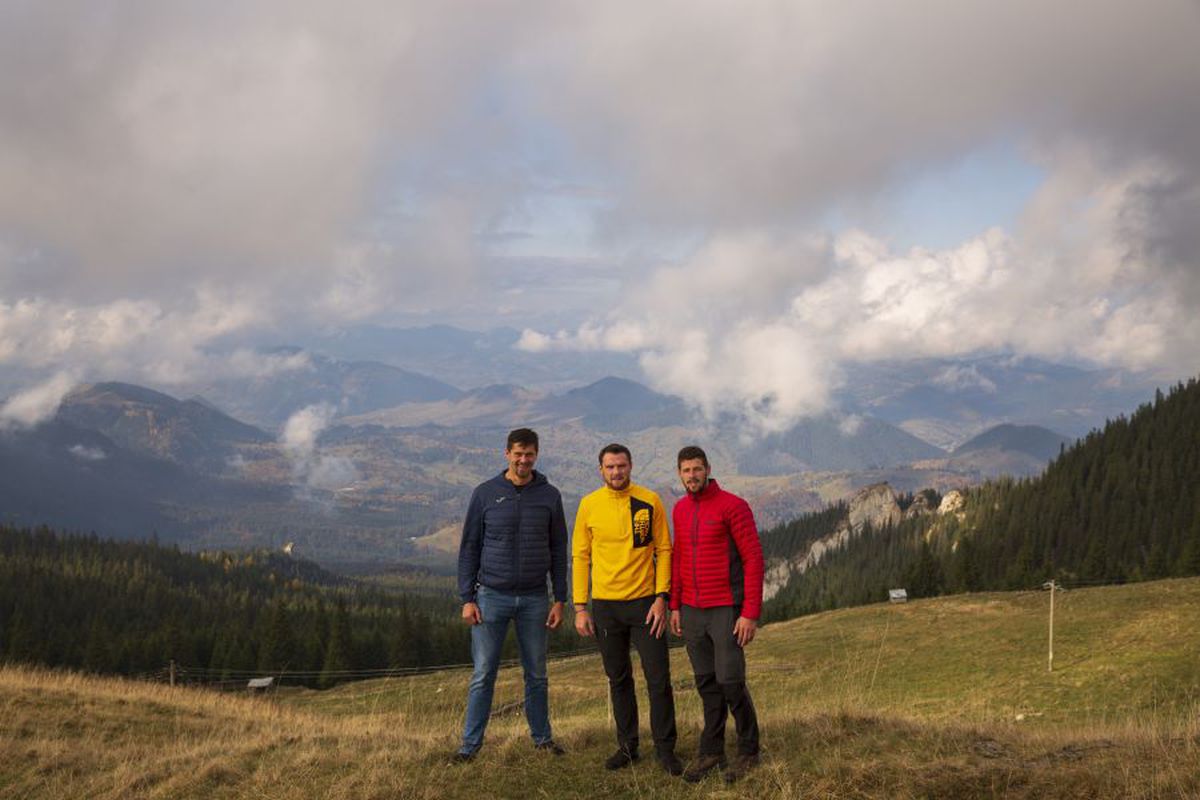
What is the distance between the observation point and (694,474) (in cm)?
945

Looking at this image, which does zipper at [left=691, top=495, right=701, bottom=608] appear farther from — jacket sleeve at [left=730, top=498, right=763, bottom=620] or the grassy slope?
the grassy slope

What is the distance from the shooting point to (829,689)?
33.5 metres

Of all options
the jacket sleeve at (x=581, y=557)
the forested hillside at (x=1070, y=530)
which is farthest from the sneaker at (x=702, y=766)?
the forested hillside at (x=1070, y=530)

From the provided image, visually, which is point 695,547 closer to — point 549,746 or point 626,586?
point 626,586

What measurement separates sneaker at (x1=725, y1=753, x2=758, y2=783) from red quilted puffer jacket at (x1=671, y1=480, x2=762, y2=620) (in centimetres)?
174

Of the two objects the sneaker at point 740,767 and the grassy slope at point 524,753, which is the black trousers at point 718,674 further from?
the grassy slope at point 524,753

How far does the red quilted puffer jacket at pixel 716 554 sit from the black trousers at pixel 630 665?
58 centimetres

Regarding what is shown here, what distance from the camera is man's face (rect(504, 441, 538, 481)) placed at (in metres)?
10.2

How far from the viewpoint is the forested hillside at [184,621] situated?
85.6m

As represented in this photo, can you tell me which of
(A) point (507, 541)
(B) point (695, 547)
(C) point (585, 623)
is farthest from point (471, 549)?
(B) point (695, 547)

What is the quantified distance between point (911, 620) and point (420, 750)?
53.7 meters

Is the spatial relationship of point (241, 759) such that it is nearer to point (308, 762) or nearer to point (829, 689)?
point (308, 762)

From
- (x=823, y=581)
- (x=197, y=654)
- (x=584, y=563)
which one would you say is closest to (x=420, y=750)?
(x=584, y=563)

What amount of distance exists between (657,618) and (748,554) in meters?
1.45
